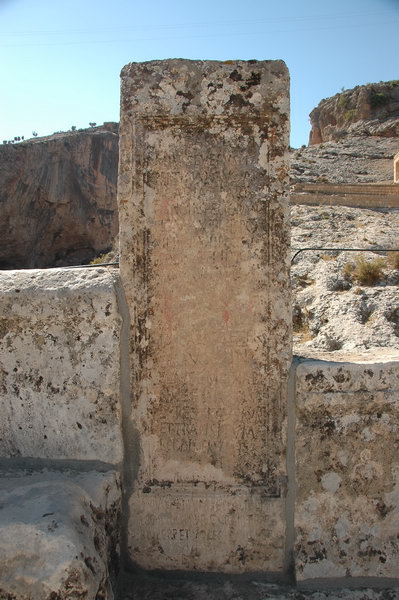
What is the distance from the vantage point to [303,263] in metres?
7.57

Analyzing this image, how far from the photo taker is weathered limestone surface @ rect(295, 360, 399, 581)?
5.91 ft

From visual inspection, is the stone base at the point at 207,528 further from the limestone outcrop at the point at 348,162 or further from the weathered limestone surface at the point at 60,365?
the limestone outcrop at the point at 348,162

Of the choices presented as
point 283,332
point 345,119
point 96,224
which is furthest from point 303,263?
point 345,119

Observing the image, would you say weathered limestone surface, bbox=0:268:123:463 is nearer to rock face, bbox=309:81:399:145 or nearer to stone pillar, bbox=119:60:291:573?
stone pillar, bbox=119:60:291:573

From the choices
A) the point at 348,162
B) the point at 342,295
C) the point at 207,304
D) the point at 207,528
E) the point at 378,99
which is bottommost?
the point at 207,528

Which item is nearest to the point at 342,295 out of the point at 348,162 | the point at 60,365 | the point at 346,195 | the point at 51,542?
the point at 60,365

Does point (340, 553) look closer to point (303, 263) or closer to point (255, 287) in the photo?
point (255, 287)

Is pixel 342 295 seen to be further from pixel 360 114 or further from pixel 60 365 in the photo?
pixel 360 114

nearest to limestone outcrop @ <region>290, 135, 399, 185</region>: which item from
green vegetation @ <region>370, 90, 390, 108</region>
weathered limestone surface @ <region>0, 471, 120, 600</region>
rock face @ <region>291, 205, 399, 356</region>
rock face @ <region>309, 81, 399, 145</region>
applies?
rock face @ <region>309, 81, 399, 145</region>

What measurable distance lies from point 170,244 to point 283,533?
43.5 inches

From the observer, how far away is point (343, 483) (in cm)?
182

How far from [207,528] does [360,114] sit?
42857 mm

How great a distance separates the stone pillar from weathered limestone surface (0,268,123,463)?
0.35ft

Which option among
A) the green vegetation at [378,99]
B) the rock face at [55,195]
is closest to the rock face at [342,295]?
the rock face at [55,195]
